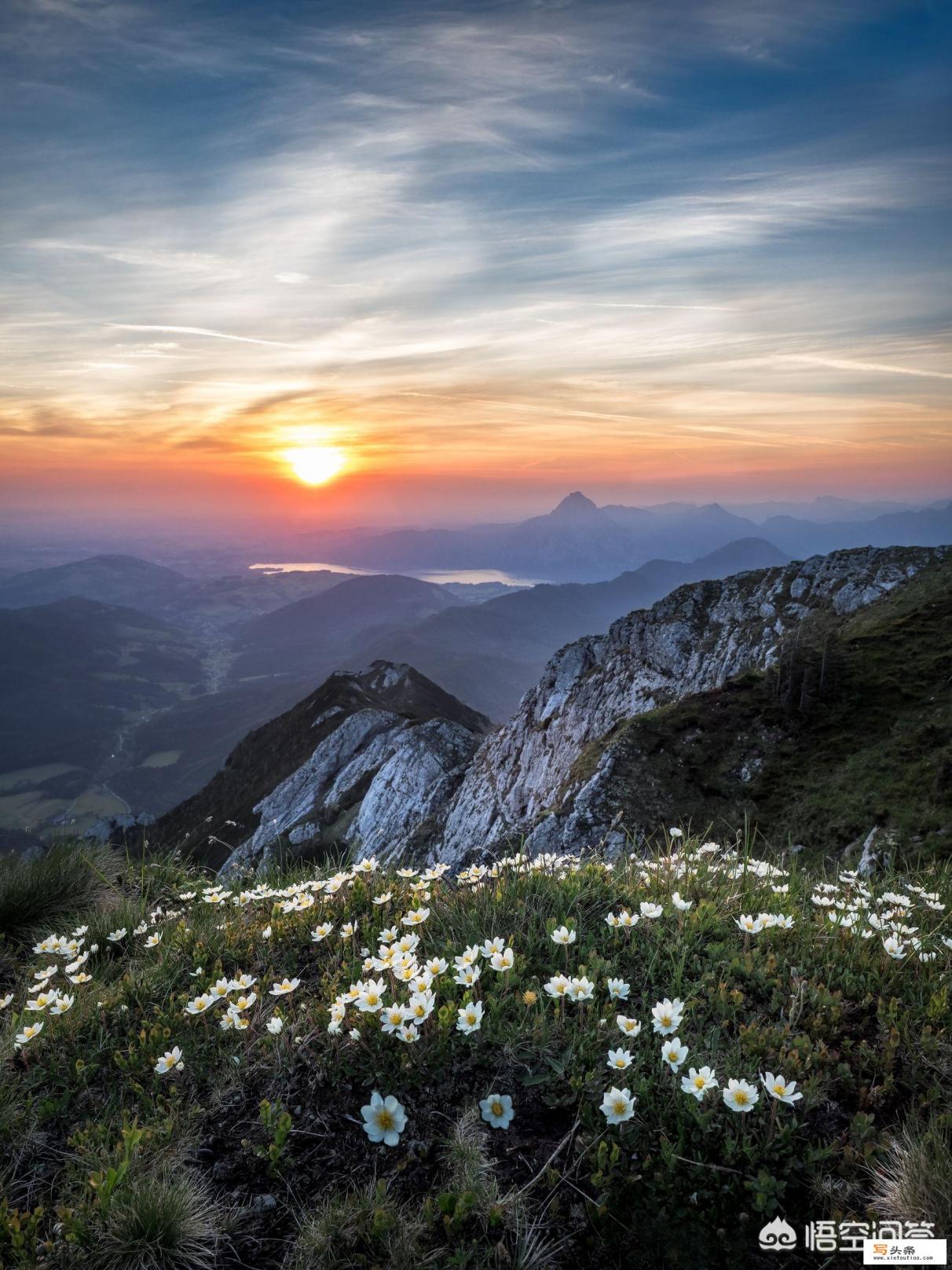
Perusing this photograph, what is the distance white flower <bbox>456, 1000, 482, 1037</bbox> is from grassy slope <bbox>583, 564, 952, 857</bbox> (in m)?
25.6

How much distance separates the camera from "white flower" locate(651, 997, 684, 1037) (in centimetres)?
380

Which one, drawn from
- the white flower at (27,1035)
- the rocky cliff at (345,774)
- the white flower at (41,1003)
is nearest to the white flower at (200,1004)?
the white flower at (27,1035)

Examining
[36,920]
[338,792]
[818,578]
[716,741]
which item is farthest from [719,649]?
[36,920]

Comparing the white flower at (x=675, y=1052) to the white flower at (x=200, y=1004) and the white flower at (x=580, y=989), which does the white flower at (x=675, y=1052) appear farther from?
the white flower at (x=200, y=1004)

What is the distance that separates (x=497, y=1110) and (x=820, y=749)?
38.1 meters

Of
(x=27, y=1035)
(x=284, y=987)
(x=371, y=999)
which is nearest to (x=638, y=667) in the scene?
(x=284, y=987)

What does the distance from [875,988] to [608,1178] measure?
260 centimetres

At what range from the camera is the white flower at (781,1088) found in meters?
3.16

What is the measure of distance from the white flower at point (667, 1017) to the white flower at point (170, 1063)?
3128 millimetres

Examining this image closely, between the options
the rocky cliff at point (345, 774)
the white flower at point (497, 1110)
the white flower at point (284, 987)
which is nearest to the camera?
the white flower at point (497, 1110)

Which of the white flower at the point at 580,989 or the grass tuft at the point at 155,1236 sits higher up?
the white flower at the point at 580,989

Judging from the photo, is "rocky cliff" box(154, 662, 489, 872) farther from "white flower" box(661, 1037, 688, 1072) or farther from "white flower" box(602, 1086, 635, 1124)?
"white flower" box(602, 1086, 635, 1124)

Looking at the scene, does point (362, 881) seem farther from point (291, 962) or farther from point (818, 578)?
point (818, 578)

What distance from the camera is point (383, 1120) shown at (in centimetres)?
339
